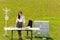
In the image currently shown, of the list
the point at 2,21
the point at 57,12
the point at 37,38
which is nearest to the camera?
the point at 37,38

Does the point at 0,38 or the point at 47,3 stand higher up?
the point at 47,3

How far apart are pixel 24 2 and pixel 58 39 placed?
34.9 ft

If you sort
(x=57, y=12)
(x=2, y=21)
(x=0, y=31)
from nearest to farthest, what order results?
1. (x=0, y=31)
2. (x=2, y=21)
3. (x=57, y=12)

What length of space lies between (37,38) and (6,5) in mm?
10384

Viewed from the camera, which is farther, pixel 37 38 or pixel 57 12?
pixel 57 12

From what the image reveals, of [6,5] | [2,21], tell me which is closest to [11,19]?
[2,21]

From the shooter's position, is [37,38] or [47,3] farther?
[47,3]

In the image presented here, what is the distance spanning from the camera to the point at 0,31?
705 inches

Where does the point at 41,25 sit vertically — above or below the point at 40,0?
below

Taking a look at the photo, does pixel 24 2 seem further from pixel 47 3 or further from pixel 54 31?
pixel 54 31

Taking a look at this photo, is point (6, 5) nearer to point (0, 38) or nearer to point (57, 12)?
→ point (57, 12)

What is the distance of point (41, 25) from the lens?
15.2 metres

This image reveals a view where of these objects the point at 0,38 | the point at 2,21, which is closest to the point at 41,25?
the point at 0,38

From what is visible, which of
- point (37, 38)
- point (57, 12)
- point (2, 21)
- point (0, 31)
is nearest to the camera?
point (37, 38)
